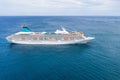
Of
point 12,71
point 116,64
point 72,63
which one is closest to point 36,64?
point 12,71

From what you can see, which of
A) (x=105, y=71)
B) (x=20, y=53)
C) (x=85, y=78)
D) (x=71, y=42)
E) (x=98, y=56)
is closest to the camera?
(x=85, y=78)

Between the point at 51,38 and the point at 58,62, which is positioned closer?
the point at 58,62

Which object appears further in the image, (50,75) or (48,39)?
(48,39)

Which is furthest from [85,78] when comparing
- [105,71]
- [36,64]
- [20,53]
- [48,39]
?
[48,39]

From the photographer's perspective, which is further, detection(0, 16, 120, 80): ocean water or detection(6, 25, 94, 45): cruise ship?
detection(6, 25, 94, 45): cruise ship

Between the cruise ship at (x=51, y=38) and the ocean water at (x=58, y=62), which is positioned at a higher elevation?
the cruise ship at (x=51, y=38)

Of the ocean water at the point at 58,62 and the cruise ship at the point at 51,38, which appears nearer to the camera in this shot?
the ocean water at the point at 58,62

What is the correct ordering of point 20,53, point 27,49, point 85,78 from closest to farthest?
point 85,78
point 20,53
point 27,49

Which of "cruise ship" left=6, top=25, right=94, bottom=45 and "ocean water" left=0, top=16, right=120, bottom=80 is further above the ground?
"cruise ship" left=6, top=25, right=94, bottom=45

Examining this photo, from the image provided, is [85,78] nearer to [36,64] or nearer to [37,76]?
[37,76]

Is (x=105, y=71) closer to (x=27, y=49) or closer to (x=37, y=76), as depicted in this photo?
(x=37, y=76)

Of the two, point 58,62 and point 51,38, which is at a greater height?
point 51,38
